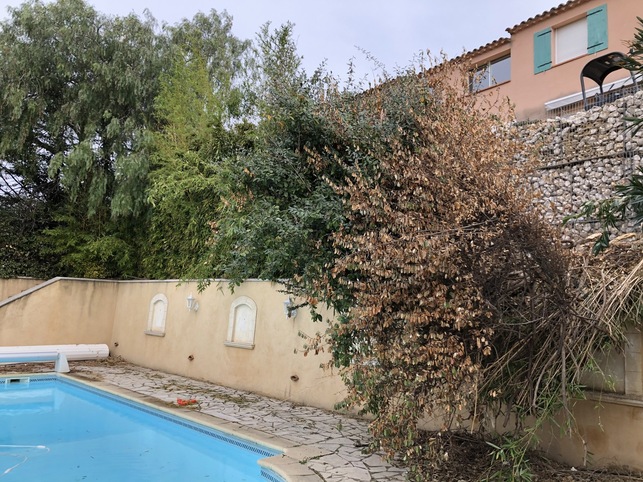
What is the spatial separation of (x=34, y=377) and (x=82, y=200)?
668cm

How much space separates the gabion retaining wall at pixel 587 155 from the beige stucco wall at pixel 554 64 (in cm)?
553

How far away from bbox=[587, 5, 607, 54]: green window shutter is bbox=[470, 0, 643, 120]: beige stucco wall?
4.8 inches

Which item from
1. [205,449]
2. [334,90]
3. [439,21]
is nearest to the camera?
[334,90]

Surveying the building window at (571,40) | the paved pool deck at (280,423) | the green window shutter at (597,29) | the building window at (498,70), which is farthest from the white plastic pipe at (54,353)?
the green window shutter at (597,29)

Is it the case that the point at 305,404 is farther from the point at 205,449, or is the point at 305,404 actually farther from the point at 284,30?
the point at 284,30

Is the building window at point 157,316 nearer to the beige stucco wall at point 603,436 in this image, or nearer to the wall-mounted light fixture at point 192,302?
the wall-mounted light fixture at point 192,302

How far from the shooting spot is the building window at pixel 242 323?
36.7 ft

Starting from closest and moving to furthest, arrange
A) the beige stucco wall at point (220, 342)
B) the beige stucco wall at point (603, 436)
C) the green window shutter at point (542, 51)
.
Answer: the beige stucco wall at point (603, 436) → the beige stucco wall at point (220, 342) → the green window shutter at point (542, 51)

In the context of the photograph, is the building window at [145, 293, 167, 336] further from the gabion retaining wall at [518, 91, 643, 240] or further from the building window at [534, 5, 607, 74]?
the building window at [534, 5, 607, 74]

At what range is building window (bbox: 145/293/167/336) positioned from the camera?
47.1 ft

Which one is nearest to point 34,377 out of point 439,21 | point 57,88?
point 57,88

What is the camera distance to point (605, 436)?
5.36 metres

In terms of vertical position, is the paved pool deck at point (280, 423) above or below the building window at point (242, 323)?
below

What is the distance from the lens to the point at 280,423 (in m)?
7.95
